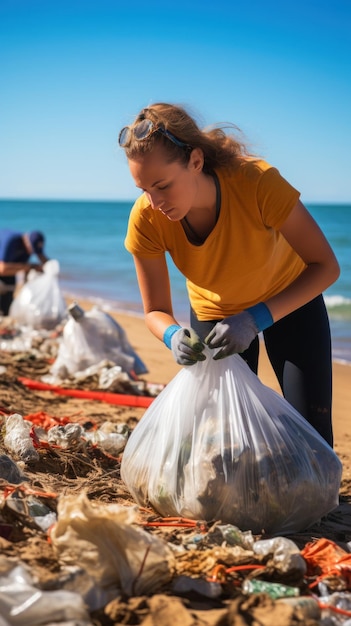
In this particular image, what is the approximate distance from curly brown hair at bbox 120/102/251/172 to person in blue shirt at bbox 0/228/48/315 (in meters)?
5.35

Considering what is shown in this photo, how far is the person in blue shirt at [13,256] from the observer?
7684mm

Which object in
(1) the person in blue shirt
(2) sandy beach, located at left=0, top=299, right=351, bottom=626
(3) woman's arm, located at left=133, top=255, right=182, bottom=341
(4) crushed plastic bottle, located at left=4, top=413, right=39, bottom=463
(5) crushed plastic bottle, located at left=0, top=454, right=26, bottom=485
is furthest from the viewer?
(1) the person in blue shirt

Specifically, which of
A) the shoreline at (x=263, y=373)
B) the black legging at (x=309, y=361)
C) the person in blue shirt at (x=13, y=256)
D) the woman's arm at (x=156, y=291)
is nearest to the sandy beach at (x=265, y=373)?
the shoreline at (x=263, y=373)

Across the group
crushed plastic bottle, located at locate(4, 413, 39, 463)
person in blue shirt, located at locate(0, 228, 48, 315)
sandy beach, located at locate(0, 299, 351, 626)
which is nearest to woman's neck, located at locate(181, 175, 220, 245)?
sandy beach, located at locate(0, 299, 351, 626)

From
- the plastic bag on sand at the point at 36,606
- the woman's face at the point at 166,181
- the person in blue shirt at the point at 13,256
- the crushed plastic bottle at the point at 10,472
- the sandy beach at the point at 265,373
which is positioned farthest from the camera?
the person in blue shirt at the point at 13,256

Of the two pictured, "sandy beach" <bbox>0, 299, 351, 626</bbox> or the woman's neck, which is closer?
"sandy beach" <bbox>0, 299, 351, 626</bbox>

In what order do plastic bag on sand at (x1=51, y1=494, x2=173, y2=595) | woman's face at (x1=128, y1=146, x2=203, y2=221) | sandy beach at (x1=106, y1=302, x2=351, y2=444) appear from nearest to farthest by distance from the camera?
plastic bag on sand at (x1=51, y1=494, x2=173, y2=595), woman's face at (x1=128, y1=146, x2=203, y2=221), sandy beach at (x1=106, y1=302, x2=351, y2=444)

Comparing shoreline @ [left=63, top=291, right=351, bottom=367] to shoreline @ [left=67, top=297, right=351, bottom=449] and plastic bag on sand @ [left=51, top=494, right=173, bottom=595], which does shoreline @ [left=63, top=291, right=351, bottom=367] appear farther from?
plastic bag on sand @ [left=51, top=494, right=173, bottom=595]

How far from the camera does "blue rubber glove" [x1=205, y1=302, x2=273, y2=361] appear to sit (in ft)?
7.75

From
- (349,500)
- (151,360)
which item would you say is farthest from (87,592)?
(151,360)

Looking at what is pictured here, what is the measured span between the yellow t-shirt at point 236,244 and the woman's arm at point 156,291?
5 cm

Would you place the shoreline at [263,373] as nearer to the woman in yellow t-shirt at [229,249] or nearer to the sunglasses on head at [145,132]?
the woman in yellow t-shirt at [229,249]

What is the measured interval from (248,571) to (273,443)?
1.56 feet

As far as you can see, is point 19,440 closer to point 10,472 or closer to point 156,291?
point 10,472
